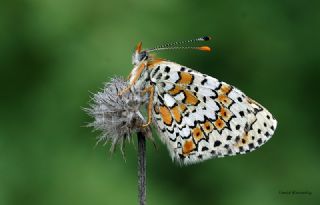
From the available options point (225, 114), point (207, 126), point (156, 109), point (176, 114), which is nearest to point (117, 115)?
point (156, 109)

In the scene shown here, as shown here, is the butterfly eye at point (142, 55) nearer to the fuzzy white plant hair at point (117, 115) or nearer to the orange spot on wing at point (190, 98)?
the fuzzy white plant hair at point (117, 115)

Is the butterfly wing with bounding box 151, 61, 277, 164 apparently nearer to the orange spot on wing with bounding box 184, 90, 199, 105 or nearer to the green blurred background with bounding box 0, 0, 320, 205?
the orange spot on wing with bounding box 184, 90, 199, 105

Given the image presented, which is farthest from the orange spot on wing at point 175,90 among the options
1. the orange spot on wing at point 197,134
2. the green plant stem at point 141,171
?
the green plant stem at point 141,171

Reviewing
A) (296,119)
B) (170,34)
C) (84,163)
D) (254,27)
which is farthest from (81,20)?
(296,119)

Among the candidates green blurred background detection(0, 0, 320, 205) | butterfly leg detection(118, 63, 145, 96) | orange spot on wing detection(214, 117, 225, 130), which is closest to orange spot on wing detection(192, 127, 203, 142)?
orange spot on wing detection(214, 117, 225, 130)

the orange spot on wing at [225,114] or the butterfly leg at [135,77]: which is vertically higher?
the butterfly leg at [135,77]
